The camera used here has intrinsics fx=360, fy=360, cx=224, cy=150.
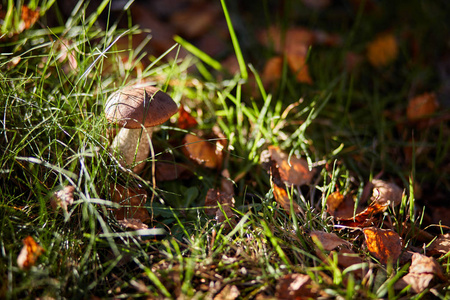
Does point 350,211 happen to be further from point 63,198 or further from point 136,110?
point 63,198

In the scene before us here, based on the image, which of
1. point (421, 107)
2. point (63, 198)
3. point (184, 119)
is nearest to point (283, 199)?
point (184, 119)

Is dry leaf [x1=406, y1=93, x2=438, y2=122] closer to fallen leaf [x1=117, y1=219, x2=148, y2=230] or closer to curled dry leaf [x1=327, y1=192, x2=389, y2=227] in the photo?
curled dry leaf [x1=327, y1=192, x2=389, y2=227]

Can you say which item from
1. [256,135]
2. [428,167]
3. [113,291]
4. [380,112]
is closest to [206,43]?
[256,135]

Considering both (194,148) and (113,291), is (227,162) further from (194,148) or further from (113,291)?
(113,291)

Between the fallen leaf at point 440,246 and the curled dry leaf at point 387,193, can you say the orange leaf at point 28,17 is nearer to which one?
the curled dry leaf at point 387,193

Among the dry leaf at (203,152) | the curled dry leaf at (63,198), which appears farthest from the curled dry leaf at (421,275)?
the curled dry leaf at (63,198)

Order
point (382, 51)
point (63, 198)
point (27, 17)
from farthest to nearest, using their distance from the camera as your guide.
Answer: point (382, 51) → point (27, 17) → point (63, 198)
